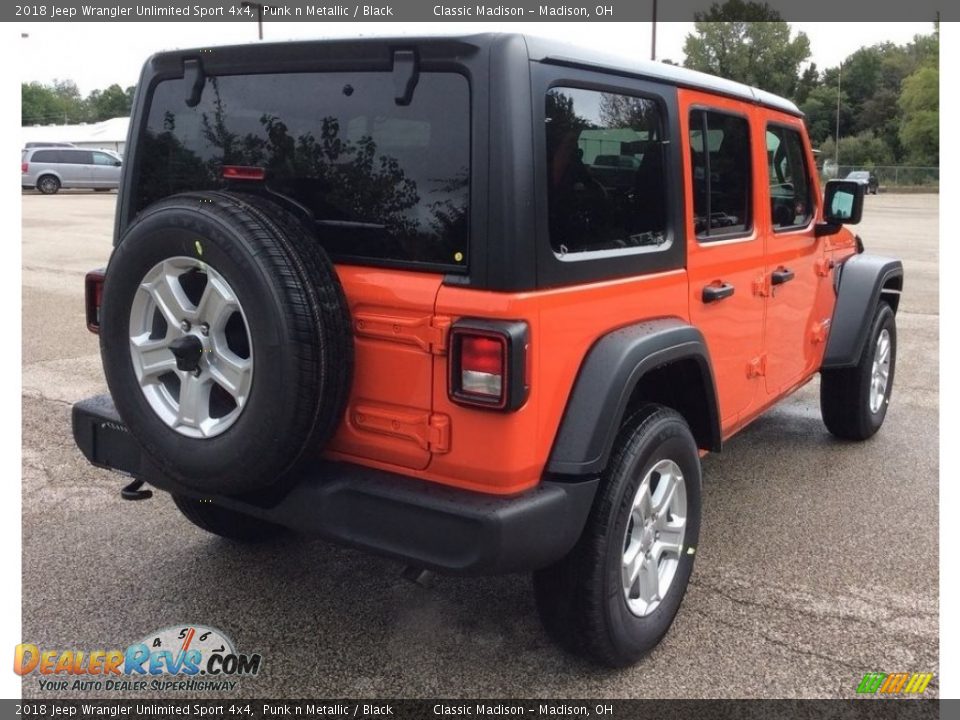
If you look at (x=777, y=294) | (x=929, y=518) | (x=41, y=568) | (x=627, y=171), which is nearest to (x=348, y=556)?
(x=41, y=568)

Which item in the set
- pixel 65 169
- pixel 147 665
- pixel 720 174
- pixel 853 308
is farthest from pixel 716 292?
pixel 65 169

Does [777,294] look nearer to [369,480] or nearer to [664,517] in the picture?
[664,517]

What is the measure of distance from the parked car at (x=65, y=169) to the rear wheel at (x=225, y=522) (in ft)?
94.8

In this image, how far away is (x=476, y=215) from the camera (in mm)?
2496

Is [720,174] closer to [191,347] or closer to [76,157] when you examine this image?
[191,347]

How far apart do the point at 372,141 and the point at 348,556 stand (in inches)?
72.4

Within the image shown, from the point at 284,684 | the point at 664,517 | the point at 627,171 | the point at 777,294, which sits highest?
the point at 627,171

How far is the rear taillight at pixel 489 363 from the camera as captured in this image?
2.41 meters

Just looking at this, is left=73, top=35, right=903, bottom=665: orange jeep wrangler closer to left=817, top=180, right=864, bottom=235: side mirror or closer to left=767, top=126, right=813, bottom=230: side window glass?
left=767, top=126, right=813, bottom=230: side window glass

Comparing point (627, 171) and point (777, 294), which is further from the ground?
point (627, 171)

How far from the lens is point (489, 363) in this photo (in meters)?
2.45

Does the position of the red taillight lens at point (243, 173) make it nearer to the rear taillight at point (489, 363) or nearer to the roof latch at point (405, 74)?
the roof latch at point (405, 74)

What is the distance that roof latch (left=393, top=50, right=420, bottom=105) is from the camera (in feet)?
8.48

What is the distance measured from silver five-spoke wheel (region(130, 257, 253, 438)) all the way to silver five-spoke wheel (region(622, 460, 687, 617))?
1.31m
